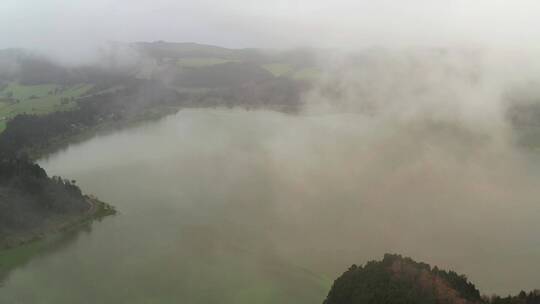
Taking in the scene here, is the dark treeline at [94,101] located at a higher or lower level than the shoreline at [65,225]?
higher

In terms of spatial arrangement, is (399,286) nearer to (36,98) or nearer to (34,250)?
(34,250)

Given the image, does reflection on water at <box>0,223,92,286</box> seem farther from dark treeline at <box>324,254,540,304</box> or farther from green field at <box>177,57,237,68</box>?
green field at <box>177,57,237,68</box>

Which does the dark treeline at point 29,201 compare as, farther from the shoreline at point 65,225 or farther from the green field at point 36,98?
the green field at point 36,98

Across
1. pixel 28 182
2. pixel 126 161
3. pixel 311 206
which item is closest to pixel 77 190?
pixel 28 182

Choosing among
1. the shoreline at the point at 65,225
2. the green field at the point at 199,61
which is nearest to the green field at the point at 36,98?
the green field at the point at 199,61

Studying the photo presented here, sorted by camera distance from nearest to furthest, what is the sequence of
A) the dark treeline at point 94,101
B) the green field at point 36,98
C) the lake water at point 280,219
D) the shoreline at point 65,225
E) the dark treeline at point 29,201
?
the lake water at point 280,219 < the shoreline at point 65,225 < the dark treeline at point 29,201 < the dark treeline at point 94,101 < the green field at point 36,98

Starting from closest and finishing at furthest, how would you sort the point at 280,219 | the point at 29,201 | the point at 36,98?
the point at 280,219
the point at 29,201
the point at 36,98

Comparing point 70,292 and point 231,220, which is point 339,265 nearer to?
point 231,220

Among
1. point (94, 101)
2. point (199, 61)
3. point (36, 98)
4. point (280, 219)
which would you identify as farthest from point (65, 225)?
point (199, 61)

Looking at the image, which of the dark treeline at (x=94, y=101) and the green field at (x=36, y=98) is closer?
the dark treeline at (x=94, y=101)
